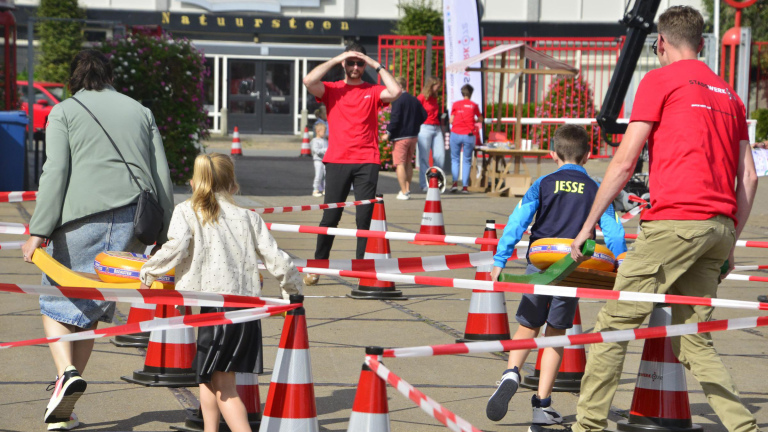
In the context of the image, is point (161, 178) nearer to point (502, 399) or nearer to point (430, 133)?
point (502, 399)

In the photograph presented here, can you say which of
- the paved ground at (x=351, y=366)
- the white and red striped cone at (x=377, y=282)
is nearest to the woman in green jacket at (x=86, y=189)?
the paved ground at (x=351, y=366)

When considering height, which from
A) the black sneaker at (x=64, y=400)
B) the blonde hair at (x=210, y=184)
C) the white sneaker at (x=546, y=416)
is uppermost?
the blonde hair at (x=210, y=184)

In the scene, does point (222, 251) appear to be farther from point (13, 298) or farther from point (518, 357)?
point (13, 298)

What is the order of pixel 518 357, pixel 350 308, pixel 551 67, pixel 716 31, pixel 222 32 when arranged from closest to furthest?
pixel 518 357, pixel 350 308, pixel 551 67, pixel 716 31, pixel 222 32

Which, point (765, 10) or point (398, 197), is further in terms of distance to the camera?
point (765, 10)

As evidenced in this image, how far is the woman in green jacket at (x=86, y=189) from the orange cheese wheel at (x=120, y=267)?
16cm

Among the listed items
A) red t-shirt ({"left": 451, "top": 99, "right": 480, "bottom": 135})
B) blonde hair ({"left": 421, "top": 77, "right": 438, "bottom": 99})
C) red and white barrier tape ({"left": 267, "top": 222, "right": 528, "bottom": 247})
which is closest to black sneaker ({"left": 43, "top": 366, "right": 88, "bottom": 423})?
red and white barrier tape ({"left": 267, "top": 222, "right": 528, "bottom": 247})

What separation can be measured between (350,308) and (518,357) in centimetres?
275

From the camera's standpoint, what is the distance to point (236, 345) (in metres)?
4.07

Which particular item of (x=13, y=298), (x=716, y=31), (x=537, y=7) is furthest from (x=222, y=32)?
(x=13, y=298)

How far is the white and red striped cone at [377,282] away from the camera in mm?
7758

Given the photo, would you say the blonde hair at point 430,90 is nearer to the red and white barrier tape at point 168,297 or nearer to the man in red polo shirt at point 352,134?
the man in red polo shirt at point 352,134

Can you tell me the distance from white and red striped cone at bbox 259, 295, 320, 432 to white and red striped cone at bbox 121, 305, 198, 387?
1509mm

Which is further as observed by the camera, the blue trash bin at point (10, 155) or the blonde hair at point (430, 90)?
the blonde hair at point (430, 90)
